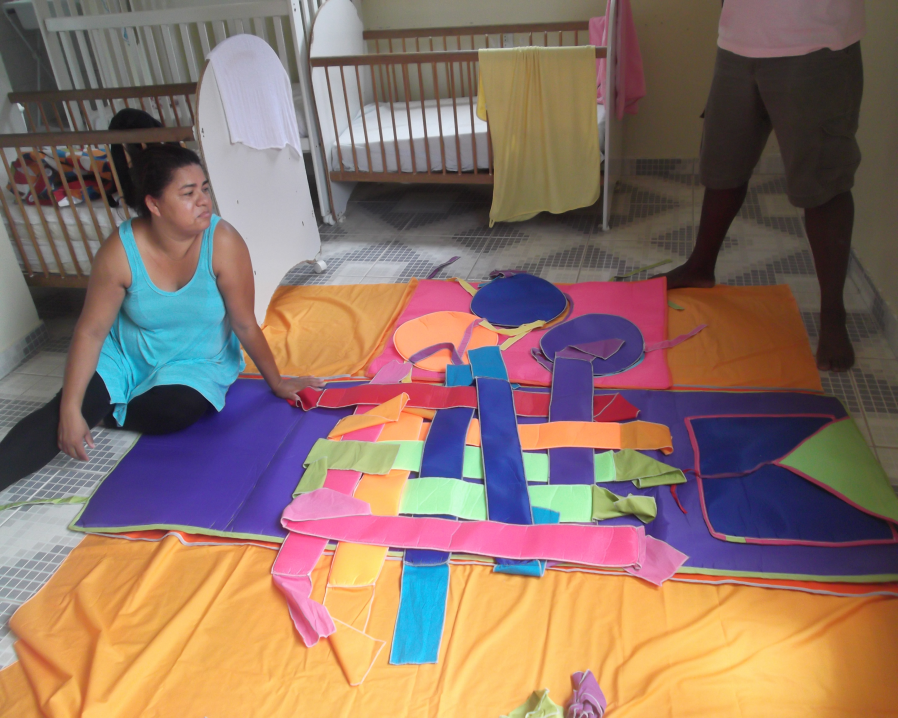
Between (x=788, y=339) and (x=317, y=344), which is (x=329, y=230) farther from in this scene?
(x=788, y=339)

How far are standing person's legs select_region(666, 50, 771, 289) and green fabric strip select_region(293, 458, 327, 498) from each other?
4.96ft

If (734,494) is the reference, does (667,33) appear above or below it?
above

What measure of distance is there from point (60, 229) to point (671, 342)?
2.20 meters

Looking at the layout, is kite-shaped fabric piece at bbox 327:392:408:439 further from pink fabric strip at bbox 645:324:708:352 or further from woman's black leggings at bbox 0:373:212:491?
pink fabric strip at bbox 645:324:708:352

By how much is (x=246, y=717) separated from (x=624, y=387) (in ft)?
4.30

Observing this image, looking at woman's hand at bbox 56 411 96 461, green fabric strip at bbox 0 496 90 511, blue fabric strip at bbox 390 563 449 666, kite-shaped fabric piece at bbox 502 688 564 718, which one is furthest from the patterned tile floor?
kite-shaped fabric piece at bbox 502 688 564 718

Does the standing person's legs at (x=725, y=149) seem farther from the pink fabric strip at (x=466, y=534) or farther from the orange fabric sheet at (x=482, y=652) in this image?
the orange fabric sheet at (x=482, y=652)

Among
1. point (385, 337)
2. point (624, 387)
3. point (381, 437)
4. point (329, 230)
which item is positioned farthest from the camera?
point (329, 230)

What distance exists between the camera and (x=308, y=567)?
59.3 inches

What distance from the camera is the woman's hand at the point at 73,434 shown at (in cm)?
176

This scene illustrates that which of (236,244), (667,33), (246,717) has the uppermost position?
(667,33)

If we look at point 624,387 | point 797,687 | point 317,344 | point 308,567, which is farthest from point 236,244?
point 797,687

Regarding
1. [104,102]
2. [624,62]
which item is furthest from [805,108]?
[104,102]

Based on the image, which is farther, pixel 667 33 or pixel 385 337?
pixel 667 33
